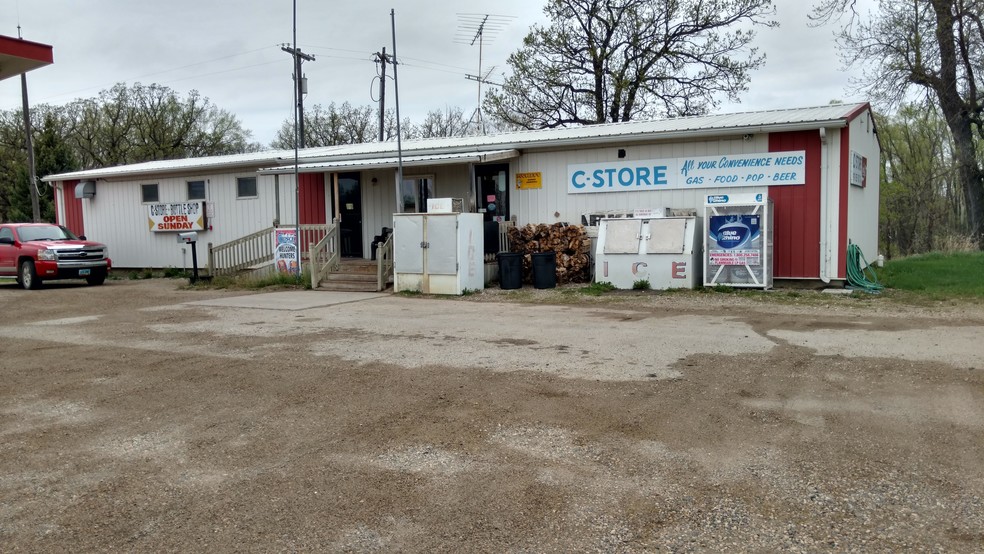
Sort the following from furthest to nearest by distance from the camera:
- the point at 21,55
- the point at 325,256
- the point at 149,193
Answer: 1. the point at 149,193
2. the point at 325,256
3. the point at 21,55

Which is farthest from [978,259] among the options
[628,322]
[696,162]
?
[628,322]

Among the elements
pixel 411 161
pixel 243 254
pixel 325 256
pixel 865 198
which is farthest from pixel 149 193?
pixel 865 198

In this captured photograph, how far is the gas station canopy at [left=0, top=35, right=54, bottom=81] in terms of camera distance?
1062 cm

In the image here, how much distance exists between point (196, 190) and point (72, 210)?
593cm

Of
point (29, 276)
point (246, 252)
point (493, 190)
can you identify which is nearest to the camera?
point (493, 190)

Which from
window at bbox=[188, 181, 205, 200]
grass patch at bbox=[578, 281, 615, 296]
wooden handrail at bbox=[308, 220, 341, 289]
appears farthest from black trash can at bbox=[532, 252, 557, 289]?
window at bbox=[188, 181, 205, 200]

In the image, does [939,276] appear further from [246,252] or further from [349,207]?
[246,252]

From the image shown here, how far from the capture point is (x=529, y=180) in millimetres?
16938

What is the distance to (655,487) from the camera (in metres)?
4.16

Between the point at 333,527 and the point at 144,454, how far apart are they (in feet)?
6.56

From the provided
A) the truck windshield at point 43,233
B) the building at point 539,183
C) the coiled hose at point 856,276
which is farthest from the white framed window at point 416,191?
the coiled hose at point 856,276

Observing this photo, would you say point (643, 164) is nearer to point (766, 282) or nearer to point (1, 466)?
point (766, 282)

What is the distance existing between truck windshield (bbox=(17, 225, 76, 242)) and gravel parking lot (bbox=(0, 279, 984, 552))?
11.2 m

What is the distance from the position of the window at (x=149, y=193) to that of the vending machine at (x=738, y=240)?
1676 cm
